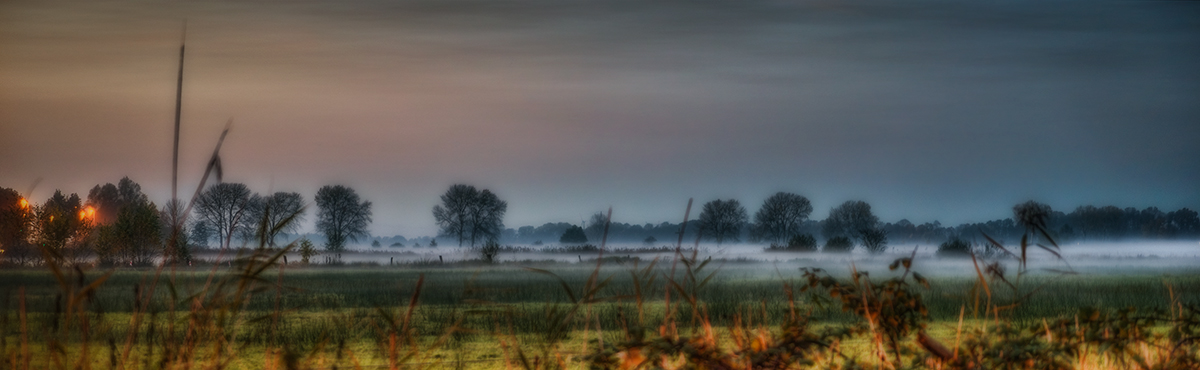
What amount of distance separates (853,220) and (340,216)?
30705 mm

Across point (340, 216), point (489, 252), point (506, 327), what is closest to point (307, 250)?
point (340, 216)

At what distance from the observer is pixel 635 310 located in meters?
9.68

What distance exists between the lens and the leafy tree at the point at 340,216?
47.8m

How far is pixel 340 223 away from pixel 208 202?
19.5 metres

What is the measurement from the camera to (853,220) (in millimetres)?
51750

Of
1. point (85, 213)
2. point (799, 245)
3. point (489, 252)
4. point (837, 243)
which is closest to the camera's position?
point (85, 213)

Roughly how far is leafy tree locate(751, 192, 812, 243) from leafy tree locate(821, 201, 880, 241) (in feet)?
11.2

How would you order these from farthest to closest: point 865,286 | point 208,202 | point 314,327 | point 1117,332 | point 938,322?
point 208,202 < point 938,322 < point 314,327 < point 865,286 < point 1117,332

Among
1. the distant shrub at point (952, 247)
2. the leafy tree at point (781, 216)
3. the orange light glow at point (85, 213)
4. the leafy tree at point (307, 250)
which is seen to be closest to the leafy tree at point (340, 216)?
the leafy tree at point (307, 250)

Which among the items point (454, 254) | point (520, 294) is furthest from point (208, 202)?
point (454, 254)

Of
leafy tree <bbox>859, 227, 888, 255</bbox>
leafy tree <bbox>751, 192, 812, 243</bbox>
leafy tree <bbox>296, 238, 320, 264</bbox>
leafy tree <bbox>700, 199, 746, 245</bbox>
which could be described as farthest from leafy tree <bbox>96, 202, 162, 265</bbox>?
leafy tree <bbox>859, 227, 888, 255</bbox>

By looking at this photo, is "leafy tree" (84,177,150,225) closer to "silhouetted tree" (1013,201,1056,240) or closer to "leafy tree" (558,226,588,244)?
"leafy tree" (558,226,588,244)

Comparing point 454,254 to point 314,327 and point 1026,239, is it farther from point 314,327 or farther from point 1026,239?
point 1026,239

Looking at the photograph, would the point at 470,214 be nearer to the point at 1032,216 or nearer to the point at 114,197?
the point at 114,197
